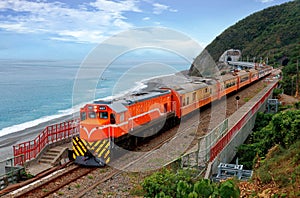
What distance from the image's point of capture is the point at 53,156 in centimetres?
1388

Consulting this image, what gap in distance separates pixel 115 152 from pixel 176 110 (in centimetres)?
714

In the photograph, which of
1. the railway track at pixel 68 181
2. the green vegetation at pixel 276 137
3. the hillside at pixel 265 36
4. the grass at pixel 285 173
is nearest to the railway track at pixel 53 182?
the railway track at pixel 68 181

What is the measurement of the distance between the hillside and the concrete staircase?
64.7 metres

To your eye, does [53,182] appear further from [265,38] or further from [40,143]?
[265,38]

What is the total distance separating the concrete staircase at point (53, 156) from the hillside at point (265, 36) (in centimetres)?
6470

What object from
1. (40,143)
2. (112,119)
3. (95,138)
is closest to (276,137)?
(112,119)

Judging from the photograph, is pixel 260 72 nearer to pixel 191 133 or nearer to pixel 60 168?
pixel 191 133

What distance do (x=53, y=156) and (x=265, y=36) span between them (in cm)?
10212

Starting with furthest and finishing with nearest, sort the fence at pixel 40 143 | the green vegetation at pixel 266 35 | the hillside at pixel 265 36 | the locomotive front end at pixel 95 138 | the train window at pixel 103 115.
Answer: the green vegetation at pixel 266 35
the hillside at pixel 265 36
the train window at pixel 103 115
the locomotive front end at pixel 95 138
the fence at pixel 40 143

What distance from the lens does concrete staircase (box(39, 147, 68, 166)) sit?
13461 mm

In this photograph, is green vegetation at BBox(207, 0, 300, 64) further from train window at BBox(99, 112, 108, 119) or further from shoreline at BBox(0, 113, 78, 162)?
train window at BBox(99, 112, 108, 119)

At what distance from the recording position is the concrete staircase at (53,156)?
1346cm

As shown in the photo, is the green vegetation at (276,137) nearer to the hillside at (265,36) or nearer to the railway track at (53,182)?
the railway track at (53,182)

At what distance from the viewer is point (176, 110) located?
66.7ft
